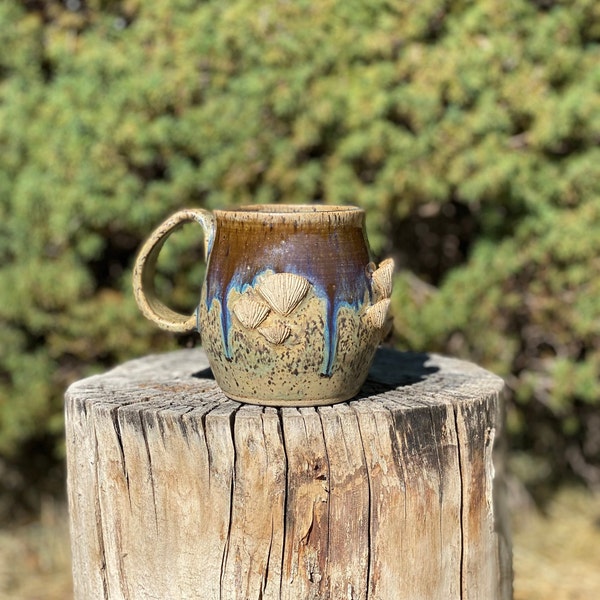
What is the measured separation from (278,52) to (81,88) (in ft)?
2.69

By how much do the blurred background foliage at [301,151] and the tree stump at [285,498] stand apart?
58.9 inches

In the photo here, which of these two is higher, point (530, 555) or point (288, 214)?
point (288, 214)

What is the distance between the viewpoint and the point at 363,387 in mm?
2189

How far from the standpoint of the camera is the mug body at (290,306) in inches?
73.8

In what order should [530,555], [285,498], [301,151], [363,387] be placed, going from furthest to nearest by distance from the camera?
[530,555] < [301,151] < [363,387] < [285,498]

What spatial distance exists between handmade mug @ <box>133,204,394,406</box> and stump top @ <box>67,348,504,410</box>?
13 centimetres

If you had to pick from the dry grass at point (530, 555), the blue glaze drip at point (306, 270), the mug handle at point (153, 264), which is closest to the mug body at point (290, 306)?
the blue glaze drip at point (306, 270)

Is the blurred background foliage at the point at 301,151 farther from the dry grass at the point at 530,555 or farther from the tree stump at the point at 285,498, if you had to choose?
the tree stump at the point at 285,498

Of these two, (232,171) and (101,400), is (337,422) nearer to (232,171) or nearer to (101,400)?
(101,400)

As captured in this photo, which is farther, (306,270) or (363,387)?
(363,387)

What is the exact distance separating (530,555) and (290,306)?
107 inches

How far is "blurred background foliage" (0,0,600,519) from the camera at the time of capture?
10.7 feet

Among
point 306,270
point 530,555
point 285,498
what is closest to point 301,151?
point 306,270

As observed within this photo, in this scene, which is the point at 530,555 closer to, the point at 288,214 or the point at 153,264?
the point at 153,264
